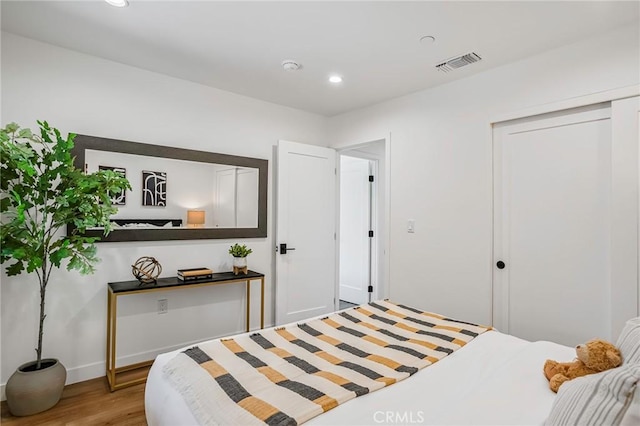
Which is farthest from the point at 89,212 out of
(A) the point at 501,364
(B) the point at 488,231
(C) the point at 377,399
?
(B) the point at 488,231

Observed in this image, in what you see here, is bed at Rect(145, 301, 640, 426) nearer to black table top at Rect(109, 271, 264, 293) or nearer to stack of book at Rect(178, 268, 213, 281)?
black table top at Rect(109, 271, 264, 293)

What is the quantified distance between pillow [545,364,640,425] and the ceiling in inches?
78.6

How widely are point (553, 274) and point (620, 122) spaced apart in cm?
114

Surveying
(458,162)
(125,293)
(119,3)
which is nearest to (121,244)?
(125,293)

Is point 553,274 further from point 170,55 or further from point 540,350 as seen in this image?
point 170,55

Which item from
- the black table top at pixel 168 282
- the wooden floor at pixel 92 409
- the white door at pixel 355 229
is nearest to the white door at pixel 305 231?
the black table top at pixel 168 282

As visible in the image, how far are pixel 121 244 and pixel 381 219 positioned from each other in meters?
3.42

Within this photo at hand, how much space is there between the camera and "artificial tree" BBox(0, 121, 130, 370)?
6.82 ft

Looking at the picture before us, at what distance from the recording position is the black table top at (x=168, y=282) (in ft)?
8.59

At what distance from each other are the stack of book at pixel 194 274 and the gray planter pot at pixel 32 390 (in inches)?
40.8

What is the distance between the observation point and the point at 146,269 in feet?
9.34

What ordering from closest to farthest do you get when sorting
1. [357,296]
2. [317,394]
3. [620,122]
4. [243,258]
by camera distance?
[317,394]
[620,122]
[243,258]
[357,296]

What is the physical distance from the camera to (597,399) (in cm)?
90

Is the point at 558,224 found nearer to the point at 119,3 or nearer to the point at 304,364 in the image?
the point at 304,364
